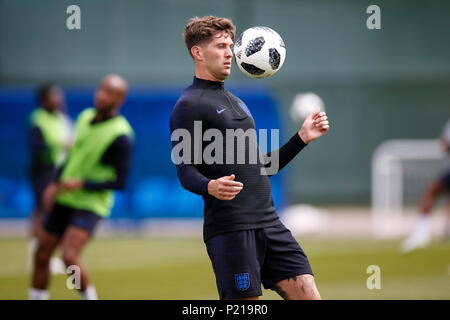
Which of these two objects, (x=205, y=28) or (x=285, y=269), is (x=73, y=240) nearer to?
(x=285, y=269)

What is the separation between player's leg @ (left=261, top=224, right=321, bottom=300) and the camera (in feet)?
16.9

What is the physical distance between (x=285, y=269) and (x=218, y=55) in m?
1.48

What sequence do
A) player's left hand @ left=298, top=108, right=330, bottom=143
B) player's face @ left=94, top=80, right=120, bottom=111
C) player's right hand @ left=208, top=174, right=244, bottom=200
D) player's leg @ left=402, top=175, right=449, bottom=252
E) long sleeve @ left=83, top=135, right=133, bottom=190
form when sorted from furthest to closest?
player's leg @ left=402, top=175, right=449, bottom=252 → player's face @ left=94, top=80, right=120, bottom=111 → long sleeve @ left=83, top=135, right=133, bottom=190 → player's left hand @ left=298, top=108, right=330, bottom=143 → player's right hand @ left=208, top=174, right=244, bottom=200

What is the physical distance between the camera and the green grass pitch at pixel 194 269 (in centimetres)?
923

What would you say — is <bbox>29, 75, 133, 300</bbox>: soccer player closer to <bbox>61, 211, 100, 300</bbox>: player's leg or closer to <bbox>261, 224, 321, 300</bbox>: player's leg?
<bbox>61, 211, 100, 300</bbox>: player's leg

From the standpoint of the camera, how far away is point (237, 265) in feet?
16.4

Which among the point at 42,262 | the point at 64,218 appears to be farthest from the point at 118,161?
the point at 42,262

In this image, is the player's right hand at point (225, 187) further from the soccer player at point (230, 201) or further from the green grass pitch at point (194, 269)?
the green grass pitch at point (194, 269)

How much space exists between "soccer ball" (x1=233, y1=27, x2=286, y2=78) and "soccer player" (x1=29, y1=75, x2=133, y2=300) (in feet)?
8.72

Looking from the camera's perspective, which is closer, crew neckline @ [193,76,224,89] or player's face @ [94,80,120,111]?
crew neckline @ [193,76,224,89]

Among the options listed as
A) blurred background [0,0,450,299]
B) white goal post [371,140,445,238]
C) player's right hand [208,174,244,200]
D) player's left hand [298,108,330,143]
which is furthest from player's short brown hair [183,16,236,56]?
blurred background [0,0,450,299]

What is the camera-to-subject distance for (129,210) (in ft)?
56.4

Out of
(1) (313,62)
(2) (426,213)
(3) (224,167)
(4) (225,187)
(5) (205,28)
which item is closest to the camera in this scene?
(4) (225,187)
